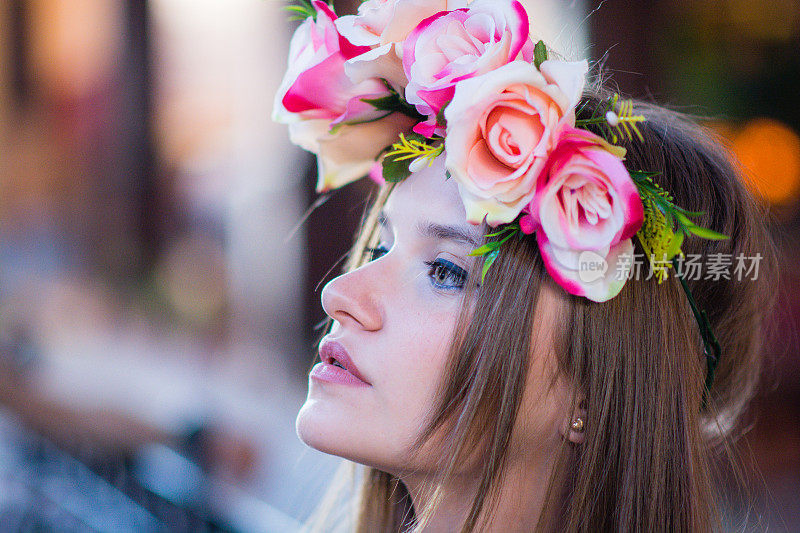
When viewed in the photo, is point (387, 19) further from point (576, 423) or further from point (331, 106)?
point (576, 423)

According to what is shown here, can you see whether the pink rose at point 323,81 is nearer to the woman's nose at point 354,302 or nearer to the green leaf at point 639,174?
the woman's nose at point 354,302

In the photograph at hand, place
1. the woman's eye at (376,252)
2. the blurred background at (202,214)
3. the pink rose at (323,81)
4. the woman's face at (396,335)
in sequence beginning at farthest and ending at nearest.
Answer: the blurred background at (202,214)
the woman's eye at (376,252)
the pink rose at (323,81)
the woman's face at (396,335)

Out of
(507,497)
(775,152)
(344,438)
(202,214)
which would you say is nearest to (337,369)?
(344,438)

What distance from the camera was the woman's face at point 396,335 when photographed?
0.90 meters

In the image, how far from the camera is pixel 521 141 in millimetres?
812

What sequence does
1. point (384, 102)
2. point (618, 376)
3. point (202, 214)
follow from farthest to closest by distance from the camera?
1. point (202, 214)
2. point (384, 102)
3. point (618, 376)

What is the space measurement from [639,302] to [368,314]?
354 millimetres

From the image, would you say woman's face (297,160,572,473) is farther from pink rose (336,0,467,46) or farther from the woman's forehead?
pink rose (336,0,467,46)

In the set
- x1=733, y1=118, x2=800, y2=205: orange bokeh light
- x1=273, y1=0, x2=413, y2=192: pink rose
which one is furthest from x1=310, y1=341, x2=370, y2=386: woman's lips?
x1=733, y1=118, x2=800, y2=205: orange bokeh light

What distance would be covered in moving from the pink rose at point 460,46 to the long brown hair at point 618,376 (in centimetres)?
17

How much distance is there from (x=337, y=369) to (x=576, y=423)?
13.0 inches

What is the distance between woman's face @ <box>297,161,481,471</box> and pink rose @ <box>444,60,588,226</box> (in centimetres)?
10

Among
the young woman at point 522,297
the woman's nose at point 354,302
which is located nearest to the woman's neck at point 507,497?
the young woman at point 522,297

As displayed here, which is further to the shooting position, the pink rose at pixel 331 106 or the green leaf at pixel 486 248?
the pink rose at pixel 331 106
